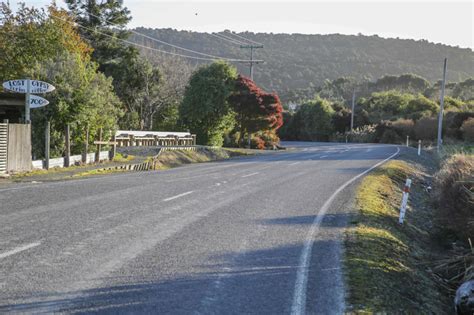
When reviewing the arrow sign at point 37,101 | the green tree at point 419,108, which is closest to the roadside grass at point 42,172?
the arrow sign at point 37,101

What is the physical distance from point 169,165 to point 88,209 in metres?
18.4

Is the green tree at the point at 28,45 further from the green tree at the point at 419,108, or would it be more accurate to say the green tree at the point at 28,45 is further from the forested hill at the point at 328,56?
the forested hill at the point at 328,56

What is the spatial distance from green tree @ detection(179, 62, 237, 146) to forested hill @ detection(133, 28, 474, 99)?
88.1 metres

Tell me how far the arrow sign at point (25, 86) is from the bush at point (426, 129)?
5485cm

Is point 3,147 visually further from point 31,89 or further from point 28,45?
point 28,45

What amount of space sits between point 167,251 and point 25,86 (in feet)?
46.3

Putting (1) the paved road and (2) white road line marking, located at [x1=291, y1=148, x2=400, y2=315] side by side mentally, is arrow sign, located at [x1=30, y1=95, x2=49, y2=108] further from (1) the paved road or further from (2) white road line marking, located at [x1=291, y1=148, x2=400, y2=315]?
(2) white road line marking, located at [x1=291, y1=148, x2=400, y2=315]

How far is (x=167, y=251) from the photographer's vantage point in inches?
322

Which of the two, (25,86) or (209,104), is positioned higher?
(209,104)

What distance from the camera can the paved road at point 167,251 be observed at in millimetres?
6023

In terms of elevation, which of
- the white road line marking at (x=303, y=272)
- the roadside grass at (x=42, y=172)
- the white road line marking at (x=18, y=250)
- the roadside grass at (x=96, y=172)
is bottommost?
the roadside grass at (x=96, y=172)

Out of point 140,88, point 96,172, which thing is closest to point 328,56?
point 140,88

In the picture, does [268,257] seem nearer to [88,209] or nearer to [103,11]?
[88,209]

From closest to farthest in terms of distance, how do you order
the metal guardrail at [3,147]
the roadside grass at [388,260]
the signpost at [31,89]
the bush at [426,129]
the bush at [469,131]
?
the roadside grass at [388,260], the metal guardrail at [3,147], the signpost at [31,89], the bush at [469,131], the bush at [426,129]
